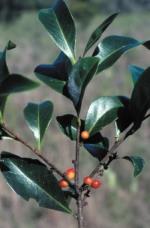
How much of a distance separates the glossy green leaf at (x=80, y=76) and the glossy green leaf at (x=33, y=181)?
0.13m

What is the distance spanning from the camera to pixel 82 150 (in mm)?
6520

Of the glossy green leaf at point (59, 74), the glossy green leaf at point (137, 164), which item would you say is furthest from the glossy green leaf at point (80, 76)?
the glossy green leaf at point (137, 164)

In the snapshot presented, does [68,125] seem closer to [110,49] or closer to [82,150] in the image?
[110,49]

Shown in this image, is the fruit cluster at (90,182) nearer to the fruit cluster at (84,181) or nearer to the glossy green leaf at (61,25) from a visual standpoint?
the fruit cluster at (84,181)

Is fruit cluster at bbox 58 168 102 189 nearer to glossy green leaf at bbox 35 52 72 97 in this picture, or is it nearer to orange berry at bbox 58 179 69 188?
orange berry at bbox 58 179 69 188

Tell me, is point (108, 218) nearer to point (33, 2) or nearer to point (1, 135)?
point (1, 135)

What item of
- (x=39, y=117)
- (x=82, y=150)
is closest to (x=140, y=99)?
(x=39, y=117)

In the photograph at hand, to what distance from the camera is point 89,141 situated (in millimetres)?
940

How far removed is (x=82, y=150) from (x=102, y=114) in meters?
5.60

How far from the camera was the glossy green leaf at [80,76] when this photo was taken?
0.80 meters

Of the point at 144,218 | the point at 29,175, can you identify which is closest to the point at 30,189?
the point at 29,175

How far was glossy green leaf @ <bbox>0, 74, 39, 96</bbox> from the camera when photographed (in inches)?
27.1

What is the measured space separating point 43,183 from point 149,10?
11048mm

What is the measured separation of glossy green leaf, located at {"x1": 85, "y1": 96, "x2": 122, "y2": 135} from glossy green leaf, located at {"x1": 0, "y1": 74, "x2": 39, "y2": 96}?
21 centimetres
